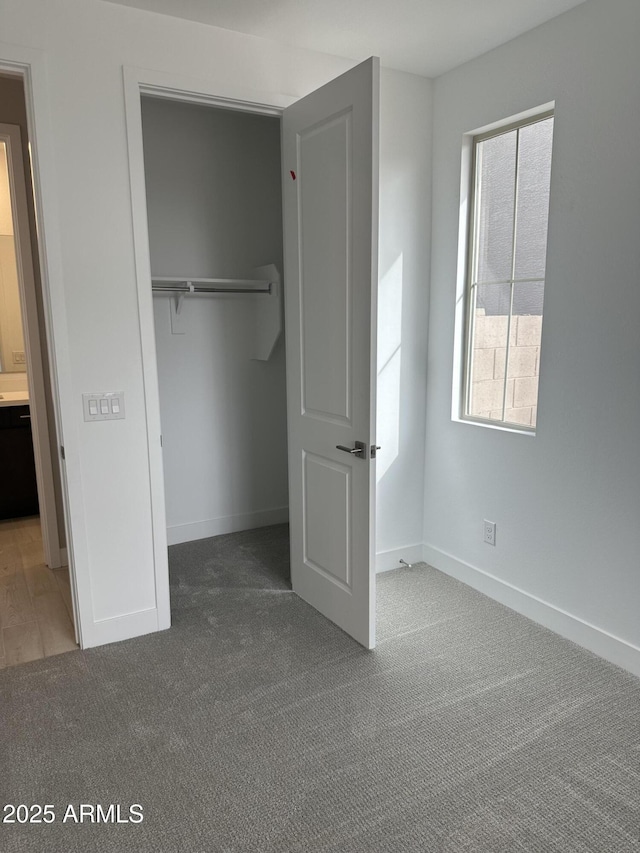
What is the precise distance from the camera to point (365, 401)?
2.38m

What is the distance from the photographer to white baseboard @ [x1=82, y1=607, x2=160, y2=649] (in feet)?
8.48

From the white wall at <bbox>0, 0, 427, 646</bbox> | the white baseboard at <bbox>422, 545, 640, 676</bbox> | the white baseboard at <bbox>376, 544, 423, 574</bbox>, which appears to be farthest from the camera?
the white baseboard at <bbox>376, 544, 423, 574</bbox>

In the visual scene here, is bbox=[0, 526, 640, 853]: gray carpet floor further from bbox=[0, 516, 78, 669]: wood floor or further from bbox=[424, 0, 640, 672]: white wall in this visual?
bbox=[424, 0, 640, 672]: white wall

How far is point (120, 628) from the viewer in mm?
2641

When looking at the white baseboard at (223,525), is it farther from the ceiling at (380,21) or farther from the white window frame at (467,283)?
the ceiling at (380,21)

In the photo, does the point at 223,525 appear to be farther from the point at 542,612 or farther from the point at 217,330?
the point at 542,612

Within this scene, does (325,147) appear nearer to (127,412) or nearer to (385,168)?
(385,168)

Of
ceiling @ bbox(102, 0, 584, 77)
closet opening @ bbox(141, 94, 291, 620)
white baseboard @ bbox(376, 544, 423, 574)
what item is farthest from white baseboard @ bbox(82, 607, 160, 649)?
ceiling @ bbox(102, 0, 584, 77)

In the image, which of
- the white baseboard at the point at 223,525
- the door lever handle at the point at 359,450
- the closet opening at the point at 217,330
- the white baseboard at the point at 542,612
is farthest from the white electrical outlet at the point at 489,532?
the white baseboard at the point at 223,525

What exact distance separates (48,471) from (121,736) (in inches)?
72.6

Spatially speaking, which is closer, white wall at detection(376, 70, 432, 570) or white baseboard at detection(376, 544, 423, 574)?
white wall at detection(376, 70, 432, 570)

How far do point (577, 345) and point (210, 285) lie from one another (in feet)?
7.23

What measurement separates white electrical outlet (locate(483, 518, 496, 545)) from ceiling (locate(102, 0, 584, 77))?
2205 mm

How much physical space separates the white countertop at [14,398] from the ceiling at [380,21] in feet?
8.89
